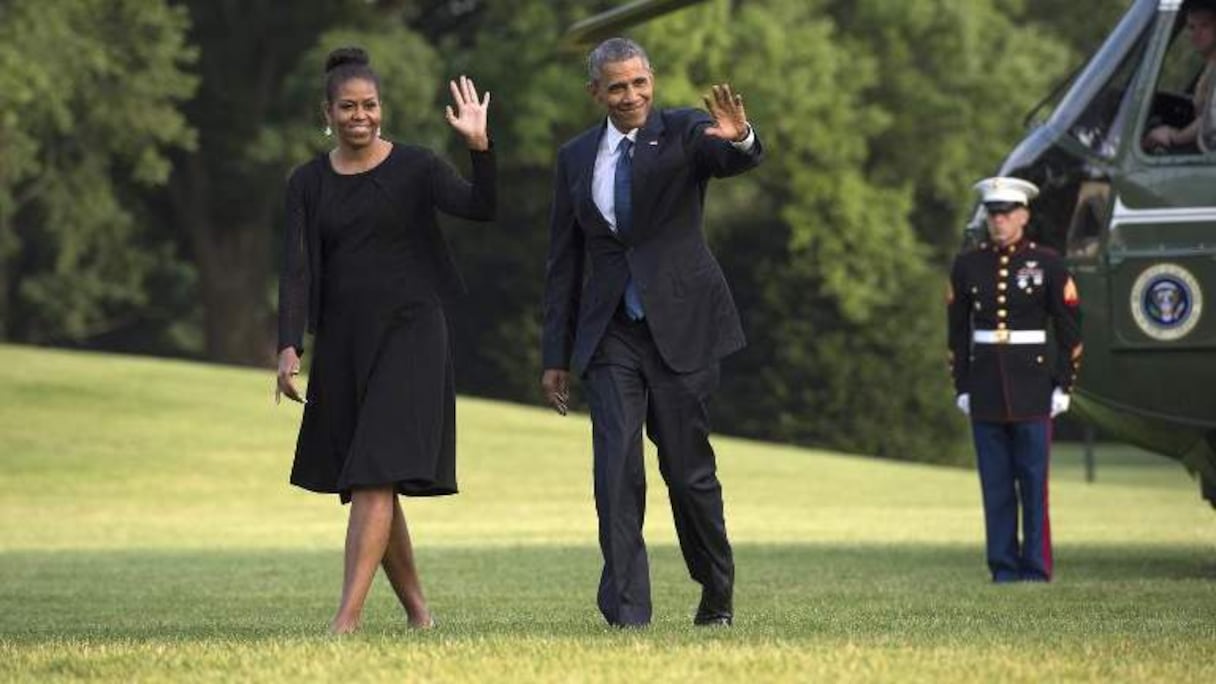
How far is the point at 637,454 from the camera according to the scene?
396 inches

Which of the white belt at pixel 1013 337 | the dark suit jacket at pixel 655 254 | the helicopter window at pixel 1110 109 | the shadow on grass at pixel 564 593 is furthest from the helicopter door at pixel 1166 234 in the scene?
the dark suit jacket at pixel 655 254

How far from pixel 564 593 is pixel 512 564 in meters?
3.87

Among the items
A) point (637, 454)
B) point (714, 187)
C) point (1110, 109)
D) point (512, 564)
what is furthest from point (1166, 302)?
point (714, 187)

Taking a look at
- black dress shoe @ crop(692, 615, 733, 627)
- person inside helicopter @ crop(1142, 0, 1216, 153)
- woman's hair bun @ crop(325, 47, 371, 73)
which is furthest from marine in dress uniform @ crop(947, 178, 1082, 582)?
woman's hair bun @ crop(325, 47, 371, 73)

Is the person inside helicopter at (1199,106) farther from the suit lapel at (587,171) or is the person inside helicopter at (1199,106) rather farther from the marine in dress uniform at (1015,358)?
the suit lapel at (587,171)

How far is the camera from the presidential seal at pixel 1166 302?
48.9 ft

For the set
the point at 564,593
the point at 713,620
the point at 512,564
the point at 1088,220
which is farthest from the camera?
the point at 512,564

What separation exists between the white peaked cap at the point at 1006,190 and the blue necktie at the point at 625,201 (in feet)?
17.1

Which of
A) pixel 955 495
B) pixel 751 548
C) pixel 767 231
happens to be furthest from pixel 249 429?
pixel 767 231

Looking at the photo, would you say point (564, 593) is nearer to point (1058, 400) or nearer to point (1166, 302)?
point (1058, 400)

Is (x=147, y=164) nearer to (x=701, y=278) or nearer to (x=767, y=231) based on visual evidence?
(x=767, y=231)

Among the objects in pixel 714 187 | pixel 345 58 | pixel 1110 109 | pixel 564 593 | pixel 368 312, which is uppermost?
pixel 345 58

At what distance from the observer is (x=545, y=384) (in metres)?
10.2

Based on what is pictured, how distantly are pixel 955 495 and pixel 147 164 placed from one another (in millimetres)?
14523
